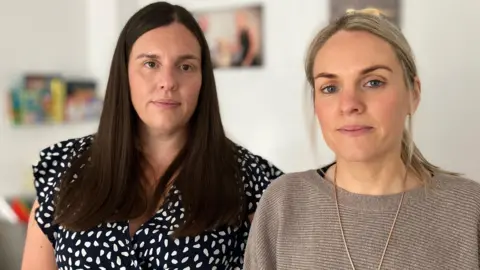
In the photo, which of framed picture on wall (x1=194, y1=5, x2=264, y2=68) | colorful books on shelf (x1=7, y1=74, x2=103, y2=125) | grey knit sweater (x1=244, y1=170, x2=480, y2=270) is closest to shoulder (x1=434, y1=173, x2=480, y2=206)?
grey knit sweater (x1=244, y1=170, x2=480, y2=270)

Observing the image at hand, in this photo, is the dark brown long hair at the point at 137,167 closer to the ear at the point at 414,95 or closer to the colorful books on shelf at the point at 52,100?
the ear at the point at 414,95

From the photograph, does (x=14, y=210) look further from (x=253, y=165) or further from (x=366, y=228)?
(x=366, y=228)

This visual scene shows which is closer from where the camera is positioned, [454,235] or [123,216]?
[454,235]

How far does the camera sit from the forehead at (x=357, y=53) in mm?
1017

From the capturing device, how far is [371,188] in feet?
3.51

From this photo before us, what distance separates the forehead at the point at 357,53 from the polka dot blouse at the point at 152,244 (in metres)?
0.46

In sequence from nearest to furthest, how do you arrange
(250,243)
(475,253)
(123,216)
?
(475,253)
(250,243)
(123,216)

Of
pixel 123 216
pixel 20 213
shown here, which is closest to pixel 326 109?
pixel 123 216

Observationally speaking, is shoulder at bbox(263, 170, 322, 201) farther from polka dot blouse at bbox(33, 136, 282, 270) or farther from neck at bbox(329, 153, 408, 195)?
polka dot blouse at bbox(33, 136, 282, 270)

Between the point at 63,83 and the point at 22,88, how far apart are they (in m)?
0.19

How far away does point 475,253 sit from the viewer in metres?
0.98

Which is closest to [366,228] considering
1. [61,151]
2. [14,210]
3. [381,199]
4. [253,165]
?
[381,199]

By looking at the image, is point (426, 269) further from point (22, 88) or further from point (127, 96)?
point (22, 88)

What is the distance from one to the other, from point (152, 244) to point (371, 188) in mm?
508
